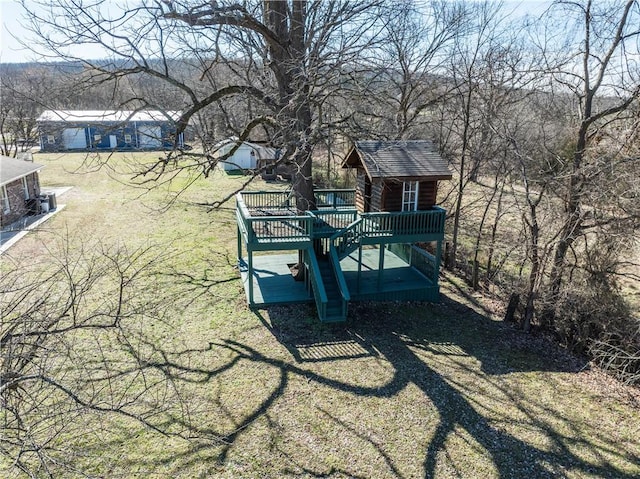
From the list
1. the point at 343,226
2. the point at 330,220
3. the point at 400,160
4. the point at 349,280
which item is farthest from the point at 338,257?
the point at 400,160

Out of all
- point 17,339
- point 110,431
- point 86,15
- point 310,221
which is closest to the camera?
point 17,339

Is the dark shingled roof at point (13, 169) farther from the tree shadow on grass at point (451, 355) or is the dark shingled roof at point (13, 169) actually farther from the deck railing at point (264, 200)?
the tree shadow on grass at point (451, 355)

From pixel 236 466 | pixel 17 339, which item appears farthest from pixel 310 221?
pixel 17 339

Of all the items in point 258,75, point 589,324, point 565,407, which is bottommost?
point 565,407

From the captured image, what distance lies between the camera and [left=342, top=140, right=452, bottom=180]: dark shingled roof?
12766mm

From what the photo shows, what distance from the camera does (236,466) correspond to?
7.20 m

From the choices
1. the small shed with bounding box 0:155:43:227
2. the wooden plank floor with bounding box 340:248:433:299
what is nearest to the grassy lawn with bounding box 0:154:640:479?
the wooden plank floor with bounding box 340:248:433:299

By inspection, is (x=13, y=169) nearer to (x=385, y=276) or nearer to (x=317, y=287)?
(x=317, y=287)

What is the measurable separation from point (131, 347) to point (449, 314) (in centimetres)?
864

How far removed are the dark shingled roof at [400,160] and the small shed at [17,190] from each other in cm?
1563

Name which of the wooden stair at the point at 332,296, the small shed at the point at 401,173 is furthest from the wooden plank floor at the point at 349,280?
the small shed at the point at 401,173

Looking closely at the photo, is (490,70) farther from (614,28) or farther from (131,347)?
(131,347)

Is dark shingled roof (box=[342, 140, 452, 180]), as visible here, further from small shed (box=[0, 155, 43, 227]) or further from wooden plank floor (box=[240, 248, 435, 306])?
small shed (box=[0, 155, 43, 227])

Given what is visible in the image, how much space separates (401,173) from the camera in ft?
41.9
